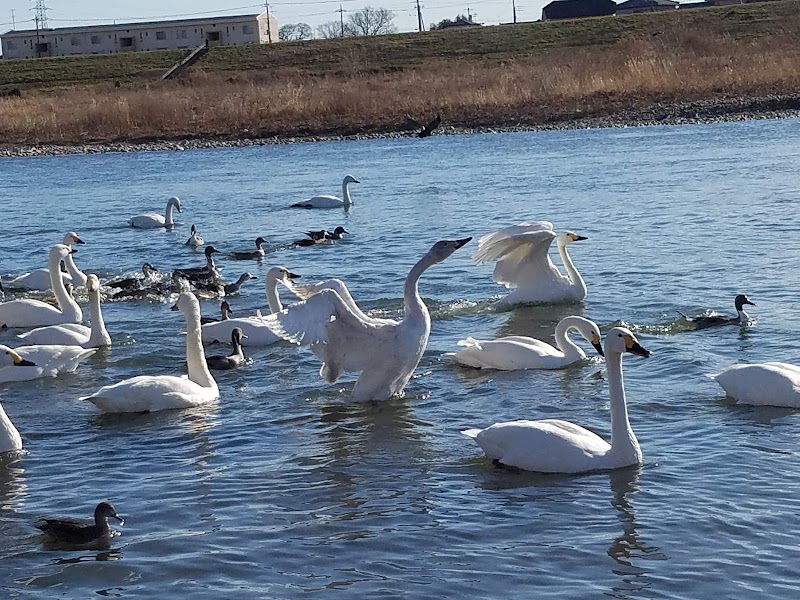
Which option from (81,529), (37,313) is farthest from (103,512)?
(37,313)

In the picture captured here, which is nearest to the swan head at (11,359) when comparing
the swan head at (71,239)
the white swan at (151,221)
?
the swan head at (71,239)

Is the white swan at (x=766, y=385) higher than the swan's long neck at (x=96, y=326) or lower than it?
lower

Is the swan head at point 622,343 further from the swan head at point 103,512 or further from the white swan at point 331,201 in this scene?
the white swan at point 331,201

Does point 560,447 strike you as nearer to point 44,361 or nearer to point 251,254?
point 44,361

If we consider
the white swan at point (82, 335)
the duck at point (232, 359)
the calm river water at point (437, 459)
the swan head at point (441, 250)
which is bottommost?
the calm river water at point (437, 459)

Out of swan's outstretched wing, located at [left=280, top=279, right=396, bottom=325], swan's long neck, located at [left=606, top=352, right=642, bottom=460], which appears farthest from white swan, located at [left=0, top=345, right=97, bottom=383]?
swan's long neck, located at [left=606, top=352, right=642, bottom=460]

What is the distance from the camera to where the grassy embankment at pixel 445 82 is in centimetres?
4034

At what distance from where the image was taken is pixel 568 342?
447 inches

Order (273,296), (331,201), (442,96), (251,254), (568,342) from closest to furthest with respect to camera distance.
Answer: (568,342) < (273,296) < (251,254) < (331,201) < (442,96)

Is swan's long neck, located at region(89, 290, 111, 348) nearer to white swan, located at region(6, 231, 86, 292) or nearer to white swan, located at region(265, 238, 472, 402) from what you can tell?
white swan, located at region(265, 238, 472, 402)

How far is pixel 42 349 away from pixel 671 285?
6864mm

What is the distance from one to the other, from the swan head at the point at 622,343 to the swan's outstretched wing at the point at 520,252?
518 cm

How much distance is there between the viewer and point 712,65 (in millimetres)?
43094

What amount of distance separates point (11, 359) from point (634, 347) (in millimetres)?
5341
